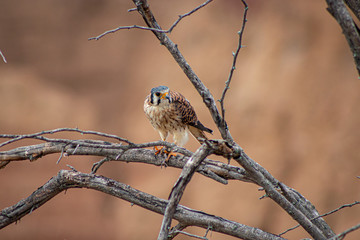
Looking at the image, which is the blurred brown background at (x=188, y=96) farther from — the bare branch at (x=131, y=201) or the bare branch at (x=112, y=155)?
the bare branch at (x=131, y=201)

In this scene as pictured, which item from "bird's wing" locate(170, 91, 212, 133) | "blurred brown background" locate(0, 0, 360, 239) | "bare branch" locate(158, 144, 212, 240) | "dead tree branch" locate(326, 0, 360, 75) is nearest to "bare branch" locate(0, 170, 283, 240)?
"bare branch" locate(158, 144, 212, 240)

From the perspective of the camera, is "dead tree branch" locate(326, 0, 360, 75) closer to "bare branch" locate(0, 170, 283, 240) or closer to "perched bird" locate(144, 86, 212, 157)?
"bare branch" locate(0, 170, 283, 240)

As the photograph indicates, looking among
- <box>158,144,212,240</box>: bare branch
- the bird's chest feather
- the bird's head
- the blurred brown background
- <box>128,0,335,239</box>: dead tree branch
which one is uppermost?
the blurred brown background

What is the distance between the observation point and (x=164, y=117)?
347 centimetres

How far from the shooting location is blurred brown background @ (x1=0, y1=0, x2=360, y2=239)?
6504 mm

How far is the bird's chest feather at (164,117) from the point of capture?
11.3 ft

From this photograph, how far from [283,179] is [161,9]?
135 inches

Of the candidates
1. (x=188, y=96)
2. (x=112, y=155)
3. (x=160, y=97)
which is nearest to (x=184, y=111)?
(x=160, y=97)

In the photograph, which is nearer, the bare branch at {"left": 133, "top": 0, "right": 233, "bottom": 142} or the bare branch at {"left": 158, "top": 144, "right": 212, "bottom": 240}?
the bare branch at {"left": 158, "top": 144, "right": 212, "bottom": 240}

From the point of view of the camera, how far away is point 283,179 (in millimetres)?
6672

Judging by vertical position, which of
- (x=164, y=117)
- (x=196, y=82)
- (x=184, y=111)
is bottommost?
(x=196, y=82)

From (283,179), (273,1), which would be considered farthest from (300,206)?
(273,1)

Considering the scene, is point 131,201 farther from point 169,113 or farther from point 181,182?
point 169,113

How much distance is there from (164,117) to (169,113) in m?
0.06
